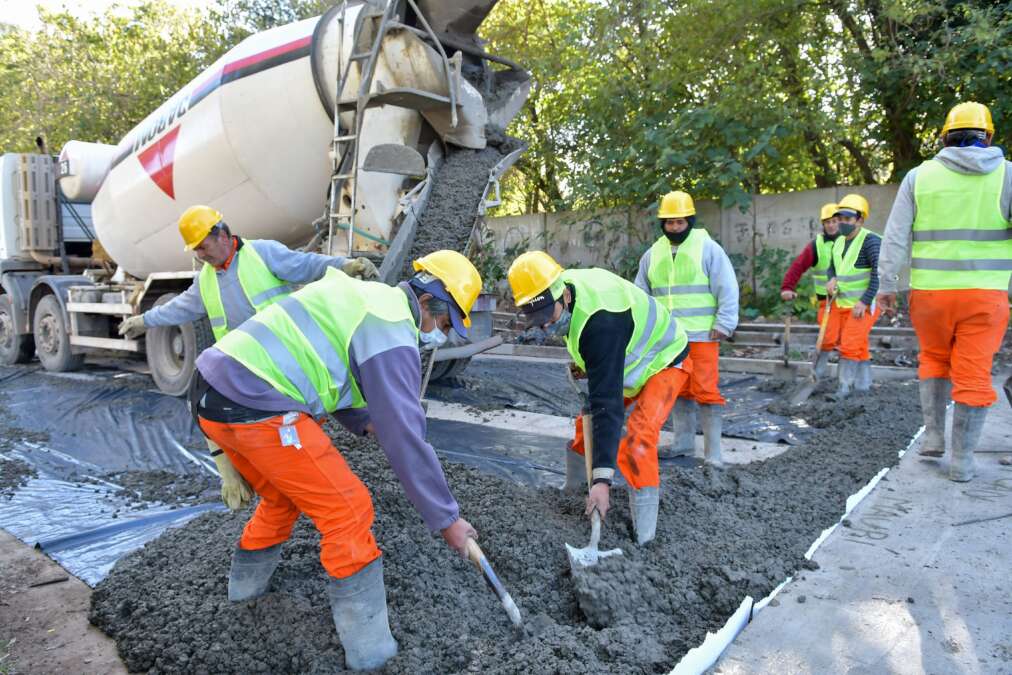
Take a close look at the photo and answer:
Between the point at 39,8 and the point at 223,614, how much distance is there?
64.3ft

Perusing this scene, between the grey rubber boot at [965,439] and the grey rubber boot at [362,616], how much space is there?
3.23m

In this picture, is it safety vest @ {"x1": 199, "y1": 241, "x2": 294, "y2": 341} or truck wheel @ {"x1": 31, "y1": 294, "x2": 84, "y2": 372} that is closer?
safety vest @ {"x1": 199, "y1": 241, "x2": 294, "y2": 341}

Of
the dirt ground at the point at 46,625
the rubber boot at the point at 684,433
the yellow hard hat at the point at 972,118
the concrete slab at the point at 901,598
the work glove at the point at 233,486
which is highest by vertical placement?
the yellow hard hat at the point at 972,118

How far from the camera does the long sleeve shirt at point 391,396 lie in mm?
2037

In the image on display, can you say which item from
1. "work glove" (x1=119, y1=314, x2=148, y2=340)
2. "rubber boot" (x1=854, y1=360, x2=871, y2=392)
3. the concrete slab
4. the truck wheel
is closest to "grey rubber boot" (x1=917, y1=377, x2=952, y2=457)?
the concrete slab

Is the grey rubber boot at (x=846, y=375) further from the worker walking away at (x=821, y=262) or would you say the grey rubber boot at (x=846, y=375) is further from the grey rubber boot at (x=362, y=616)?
the grey rubber boot at (x=362, y=616)

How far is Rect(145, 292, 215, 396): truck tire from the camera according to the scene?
673 cm

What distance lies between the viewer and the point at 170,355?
7137 mm

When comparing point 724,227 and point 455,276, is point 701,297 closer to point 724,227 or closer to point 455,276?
point 455,276

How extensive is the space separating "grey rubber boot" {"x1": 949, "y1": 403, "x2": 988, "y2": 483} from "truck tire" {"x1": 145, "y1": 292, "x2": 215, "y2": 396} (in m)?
5.91

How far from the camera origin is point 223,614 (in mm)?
2547

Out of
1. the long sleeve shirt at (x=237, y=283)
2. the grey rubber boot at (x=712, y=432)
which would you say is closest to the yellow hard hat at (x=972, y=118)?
the grey rubber boot at (x=712, y=432)

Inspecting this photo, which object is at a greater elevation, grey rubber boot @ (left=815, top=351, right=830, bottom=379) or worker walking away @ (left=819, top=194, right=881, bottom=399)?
worker walking away @ (left=819, top=194, right=881, bottom=399)

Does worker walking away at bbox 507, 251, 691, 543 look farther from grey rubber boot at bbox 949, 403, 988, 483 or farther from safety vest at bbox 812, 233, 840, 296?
safety vest at bbox 812, 233, 840, 296
